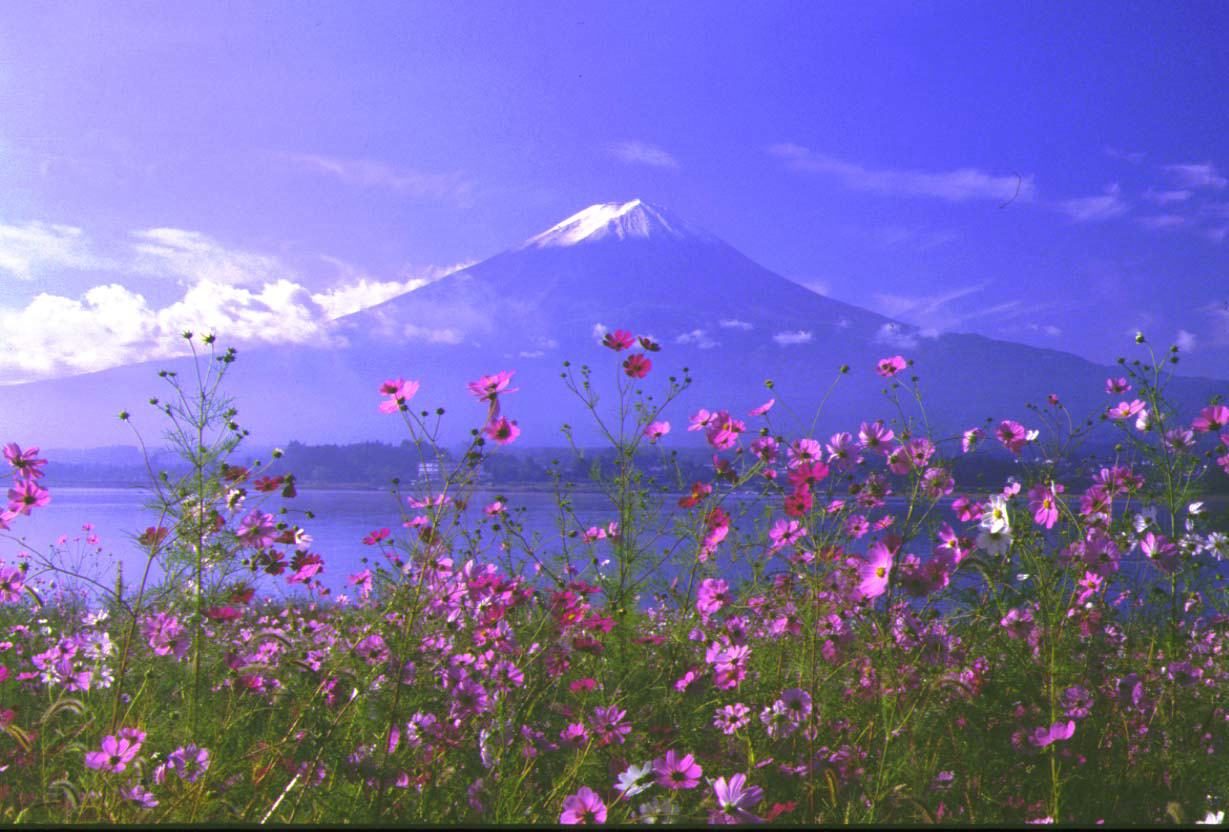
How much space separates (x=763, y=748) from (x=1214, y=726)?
178 centimetres

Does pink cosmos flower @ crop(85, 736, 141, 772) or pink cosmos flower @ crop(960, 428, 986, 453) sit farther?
pink cosmos flower @ crop(960, 428, 986, 453)

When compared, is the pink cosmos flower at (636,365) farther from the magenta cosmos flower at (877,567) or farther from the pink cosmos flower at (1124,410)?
the pink cosmos flower at (1124,410)

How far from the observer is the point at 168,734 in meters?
2.57

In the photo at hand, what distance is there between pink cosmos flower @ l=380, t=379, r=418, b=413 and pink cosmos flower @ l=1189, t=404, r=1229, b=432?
279 centimetres

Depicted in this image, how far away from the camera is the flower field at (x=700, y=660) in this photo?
2.12 m

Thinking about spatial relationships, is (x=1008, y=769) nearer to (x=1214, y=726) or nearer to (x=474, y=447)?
(x=1214, y=726)

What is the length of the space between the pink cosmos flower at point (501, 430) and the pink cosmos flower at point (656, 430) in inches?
47.3

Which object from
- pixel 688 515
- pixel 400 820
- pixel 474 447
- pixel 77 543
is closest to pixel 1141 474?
pixel 688 515

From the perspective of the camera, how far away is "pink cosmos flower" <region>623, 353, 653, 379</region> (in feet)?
10.5

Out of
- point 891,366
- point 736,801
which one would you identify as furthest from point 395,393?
point 891,366

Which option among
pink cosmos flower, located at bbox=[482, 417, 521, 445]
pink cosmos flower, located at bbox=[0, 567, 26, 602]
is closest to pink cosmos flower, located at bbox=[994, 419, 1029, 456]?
pink cosmos flower, located at bbox=[482, 417, 521, 445]

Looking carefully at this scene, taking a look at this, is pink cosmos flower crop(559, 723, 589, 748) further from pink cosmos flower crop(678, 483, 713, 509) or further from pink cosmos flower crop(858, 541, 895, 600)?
pink cosmos flower crop(858, 541, 895, 600)

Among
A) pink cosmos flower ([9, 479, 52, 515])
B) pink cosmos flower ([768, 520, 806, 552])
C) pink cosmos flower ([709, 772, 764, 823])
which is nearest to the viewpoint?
pink cosmos flower ([709, 772, 764, 823])

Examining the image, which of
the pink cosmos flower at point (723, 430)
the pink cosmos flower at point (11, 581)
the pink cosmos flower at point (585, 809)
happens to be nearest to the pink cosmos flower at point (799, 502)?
the pink cosmos flower at point (723, 430)
